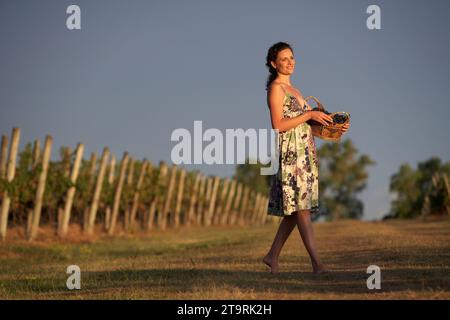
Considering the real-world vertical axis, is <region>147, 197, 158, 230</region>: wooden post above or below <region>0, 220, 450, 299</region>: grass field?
above

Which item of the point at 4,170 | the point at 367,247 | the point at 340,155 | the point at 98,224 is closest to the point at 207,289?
the point at 367,247

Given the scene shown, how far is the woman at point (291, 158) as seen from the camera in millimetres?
7492

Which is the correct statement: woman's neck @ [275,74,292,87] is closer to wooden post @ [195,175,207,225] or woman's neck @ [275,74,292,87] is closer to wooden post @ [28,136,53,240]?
wooden post @ [28,136,53,240]

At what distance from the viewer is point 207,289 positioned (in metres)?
6.35

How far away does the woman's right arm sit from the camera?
7.45 m

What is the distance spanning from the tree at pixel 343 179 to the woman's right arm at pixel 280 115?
9290 centimetres

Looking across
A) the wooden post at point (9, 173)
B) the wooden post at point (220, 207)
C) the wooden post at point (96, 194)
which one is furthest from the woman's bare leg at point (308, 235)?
the wooden post at point (220, 207)

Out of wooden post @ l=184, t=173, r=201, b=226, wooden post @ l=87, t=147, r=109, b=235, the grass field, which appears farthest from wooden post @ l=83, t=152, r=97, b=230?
wooden post @ l=184, t=173, r=201, b=226

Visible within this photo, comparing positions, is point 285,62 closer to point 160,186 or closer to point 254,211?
point 160,186

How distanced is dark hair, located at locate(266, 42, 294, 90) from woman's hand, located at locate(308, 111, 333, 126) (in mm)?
700

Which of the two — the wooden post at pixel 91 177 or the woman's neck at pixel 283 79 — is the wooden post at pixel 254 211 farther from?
the woman's neck at pixel 283 79

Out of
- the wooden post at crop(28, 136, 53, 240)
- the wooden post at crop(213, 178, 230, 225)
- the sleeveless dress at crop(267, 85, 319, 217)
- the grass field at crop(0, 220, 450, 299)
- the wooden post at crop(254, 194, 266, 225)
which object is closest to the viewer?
the grass field at crop(0, 220, 450, 299)

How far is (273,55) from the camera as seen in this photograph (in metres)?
7.82
